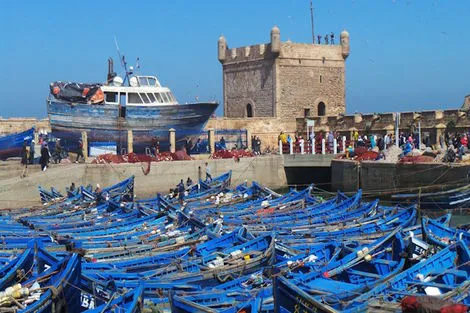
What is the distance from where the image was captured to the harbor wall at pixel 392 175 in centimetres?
2528

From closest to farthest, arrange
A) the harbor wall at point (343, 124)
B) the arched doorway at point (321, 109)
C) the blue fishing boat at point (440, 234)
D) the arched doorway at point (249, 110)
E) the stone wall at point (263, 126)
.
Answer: the blue fishing boat at point (440, 234) → the harbor wall at point (343, 124) → the stone wall at point (263, 126) → the arched doorway at point (249, 110) → the arched doorway at point (321, 109)

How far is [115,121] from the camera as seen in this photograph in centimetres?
3291

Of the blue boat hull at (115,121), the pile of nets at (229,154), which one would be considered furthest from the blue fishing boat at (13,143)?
the pile of nets at (229,154)

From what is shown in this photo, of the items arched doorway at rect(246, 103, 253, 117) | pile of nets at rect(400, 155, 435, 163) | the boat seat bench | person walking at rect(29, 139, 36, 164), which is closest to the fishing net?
person walking at rect(29, 139, 36, 164)

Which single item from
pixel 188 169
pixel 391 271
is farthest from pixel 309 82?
pixel 391 271

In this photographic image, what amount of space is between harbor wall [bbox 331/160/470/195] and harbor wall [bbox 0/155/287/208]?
3.43m

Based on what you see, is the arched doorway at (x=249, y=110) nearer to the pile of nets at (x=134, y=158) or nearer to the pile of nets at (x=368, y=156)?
the pile of nets at (x=134, y=158)

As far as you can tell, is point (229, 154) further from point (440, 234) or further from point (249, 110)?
point (440, 234)

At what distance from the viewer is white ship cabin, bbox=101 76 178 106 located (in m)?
33.3

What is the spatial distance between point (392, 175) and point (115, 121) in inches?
502

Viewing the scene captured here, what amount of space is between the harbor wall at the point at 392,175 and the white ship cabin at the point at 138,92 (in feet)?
29.0

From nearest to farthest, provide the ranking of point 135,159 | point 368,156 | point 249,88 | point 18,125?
point 135,159 → point 368,156 → point 18,125 → point 249,88

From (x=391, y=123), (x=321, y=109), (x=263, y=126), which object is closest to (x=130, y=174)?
(x=263, y=126)

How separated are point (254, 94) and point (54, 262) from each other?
31.5m
